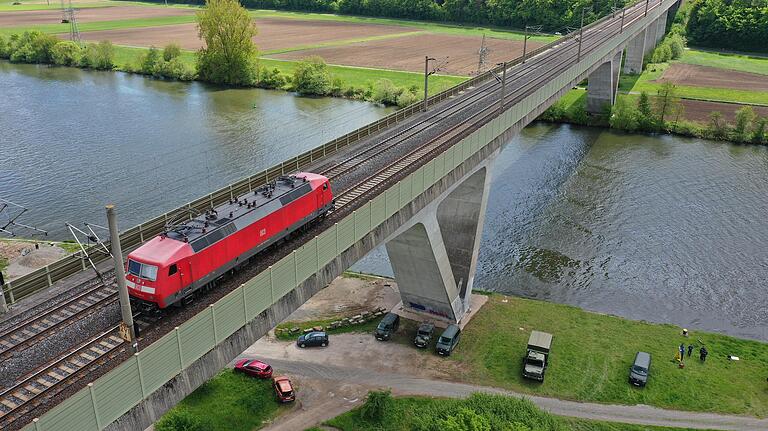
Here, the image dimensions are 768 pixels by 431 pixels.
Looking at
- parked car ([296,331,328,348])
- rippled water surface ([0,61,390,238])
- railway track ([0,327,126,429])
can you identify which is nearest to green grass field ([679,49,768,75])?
rippled water surface ([0,61,390,238])

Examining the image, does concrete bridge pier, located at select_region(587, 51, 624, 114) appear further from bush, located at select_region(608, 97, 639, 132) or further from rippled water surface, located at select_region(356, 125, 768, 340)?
rippled water surface, located at select_region(356, 125, 768, 340)

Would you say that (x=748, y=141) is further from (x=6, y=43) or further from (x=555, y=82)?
(x=6, y=43)

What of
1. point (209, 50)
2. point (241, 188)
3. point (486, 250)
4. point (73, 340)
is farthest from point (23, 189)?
point (209, 50)

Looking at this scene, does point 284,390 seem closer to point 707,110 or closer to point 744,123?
point 744,123

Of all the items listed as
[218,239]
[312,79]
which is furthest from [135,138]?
[218,239]

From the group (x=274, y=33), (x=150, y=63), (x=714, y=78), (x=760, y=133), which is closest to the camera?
(x=760, y=133)
